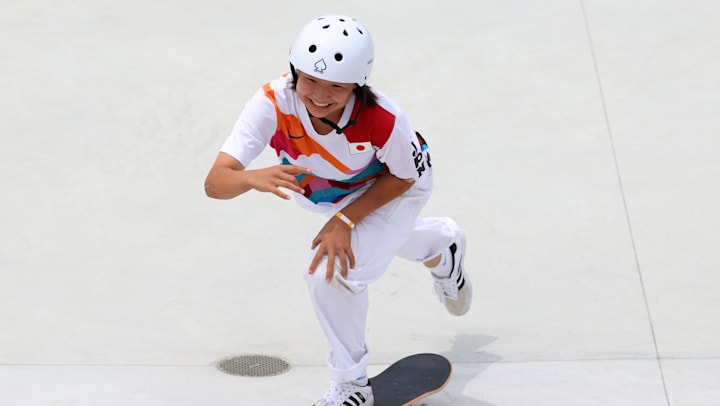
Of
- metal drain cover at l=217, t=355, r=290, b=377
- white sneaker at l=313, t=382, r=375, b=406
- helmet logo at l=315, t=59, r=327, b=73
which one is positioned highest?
helmet logo at l=315, t=59, r=327, b=73

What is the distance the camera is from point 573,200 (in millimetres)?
6250

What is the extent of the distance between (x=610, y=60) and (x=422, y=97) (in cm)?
143

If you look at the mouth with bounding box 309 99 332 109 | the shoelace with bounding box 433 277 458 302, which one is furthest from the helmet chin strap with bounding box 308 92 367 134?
the shoelace with bounding box 433 277 458 302

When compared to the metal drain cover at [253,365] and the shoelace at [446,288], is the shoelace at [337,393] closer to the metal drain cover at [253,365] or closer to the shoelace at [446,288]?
the metal drain cover at [253,365]

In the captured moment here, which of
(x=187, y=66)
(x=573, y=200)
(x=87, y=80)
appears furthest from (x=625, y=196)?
(x=87, y=80)

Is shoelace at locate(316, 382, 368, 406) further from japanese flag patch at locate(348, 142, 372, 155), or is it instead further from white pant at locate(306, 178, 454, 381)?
japanese flag patch at locate(348, 142, 372, 155)

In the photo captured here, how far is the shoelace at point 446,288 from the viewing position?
16.7ft

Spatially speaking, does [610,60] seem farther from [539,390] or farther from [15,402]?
[15,402]

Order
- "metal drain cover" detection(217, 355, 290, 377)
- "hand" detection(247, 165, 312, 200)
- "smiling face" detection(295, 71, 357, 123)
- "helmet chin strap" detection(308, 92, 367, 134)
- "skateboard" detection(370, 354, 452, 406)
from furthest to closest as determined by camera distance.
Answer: "metal drain cover" detection(217, 355, 290, 377) < "skateboard" detection(370, 354, 452, 406) < "helmet chin strap" detection(308, 92, 367, 134) < "smiling face" detection(295, 71, 357, 123) < "hand" detection(247, 165, 312, 200)

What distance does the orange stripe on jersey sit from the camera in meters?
4.17

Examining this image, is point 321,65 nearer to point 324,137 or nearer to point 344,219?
point 324,137

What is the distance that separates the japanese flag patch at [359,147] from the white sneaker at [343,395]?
896 mm

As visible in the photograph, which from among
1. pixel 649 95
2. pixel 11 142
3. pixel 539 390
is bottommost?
pixel 539 390

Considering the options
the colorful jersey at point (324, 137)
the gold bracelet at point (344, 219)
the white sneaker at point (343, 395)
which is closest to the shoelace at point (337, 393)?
the white sneaker at point (343, 395)
